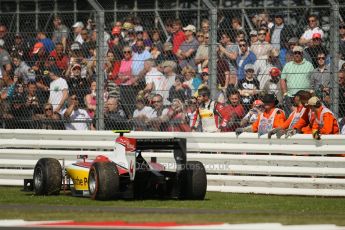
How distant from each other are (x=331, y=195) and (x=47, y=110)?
5.16 m

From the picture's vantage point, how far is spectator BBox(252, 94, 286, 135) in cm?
1362

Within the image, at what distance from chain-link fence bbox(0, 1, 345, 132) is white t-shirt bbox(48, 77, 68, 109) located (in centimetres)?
2

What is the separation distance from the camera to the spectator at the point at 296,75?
13.7m

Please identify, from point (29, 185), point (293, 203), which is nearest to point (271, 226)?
point (293, 203)

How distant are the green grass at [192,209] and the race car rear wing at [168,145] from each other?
24.1 inches

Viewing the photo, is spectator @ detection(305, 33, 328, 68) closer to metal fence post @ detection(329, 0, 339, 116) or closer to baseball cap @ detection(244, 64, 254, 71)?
metal fence post @ detection(329, 0, 339, 116)

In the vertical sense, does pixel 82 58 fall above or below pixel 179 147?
above

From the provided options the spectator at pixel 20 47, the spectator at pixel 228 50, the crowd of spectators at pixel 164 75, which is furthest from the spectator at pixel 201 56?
the spectator at pixel 20 47

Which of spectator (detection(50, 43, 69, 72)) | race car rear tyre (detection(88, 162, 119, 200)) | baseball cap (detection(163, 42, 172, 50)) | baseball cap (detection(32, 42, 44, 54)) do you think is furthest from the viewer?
baseball cap (detection(32, 42, 44, 54))

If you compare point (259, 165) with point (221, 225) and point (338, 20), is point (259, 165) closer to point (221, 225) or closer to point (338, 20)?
point (338, 20)

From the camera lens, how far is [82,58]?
15.3 meters

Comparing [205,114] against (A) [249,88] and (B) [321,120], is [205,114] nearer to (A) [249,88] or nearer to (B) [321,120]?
(A) [249,88]

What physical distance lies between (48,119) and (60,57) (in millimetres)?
1082

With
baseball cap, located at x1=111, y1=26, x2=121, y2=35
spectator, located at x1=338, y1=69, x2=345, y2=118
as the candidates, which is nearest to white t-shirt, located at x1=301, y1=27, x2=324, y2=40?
spectator, located at x1=338, y1=69, x2=345, y2=118
